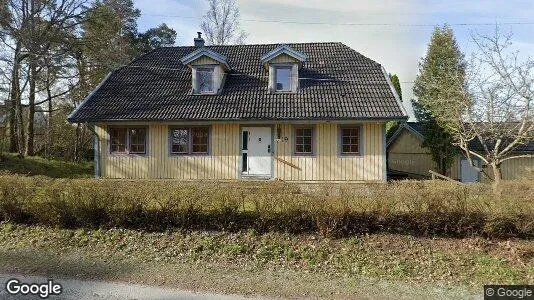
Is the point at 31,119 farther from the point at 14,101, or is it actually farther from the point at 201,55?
the point at 201,55

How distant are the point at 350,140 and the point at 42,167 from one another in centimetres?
1811

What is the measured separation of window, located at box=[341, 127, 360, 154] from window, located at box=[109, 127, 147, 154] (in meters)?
8.84

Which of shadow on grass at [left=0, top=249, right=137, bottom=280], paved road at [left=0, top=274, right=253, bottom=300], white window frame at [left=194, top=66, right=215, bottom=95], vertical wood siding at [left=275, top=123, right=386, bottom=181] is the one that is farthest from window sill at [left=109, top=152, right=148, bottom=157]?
paved road at [left=0, top=274, right=253, bottom=300]

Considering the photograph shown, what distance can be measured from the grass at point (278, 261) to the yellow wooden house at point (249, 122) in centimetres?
868

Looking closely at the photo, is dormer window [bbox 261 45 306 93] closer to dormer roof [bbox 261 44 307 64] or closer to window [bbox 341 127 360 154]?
dormer roof [bbox 261 44 307 64]

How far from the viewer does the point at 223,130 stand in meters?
16.4

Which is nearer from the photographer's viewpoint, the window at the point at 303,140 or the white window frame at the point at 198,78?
the window at the point at 303,140

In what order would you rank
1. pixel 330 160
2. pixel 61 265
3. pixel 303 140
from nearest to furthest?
pixel 61 265
pixel 330 160
pixel 303 140

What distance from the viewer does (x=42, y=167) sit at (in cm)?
2209

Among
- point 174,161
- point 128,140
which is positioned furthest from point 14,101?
point 174,161

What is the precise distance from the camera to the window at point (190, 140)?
54.3ft

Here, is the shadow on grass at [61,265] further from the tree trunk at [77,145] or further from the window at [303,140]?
the tree trunk at [77,145]

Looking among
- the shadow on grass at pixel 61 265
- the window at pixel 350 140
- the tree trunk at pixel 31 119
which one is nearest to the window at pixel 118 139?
the window at pixel 350 140

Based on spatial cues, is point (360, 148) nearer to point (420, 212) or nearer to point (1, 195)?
point (420, 212)
